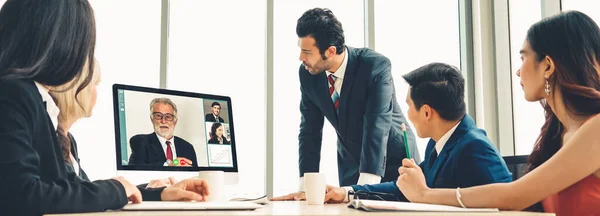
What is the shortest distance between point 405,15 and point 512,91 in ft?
2.89

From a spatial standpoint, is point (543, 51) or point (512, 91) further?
point (512, 91)

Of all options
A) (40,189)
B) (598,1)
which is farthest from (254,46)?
(40,189)

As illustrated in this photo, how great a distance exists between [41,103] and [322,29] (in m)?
1.86

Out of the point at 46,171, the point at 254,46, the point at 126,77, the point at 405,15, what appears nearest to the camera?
the point at 46,171

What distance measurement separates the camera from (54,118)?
133 centimetres

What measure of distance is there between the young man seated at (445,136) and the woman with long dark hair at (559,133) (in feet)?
0.46

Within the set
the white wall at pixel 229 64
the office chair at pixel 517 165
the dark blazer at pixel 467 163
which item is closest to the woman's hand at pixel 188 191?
the dark blazer at pixel 467 163

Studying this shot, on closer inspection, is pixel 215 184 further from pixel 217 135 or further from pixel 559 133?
pixel 559 133

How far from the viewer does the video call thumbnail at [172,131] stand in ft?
6.16

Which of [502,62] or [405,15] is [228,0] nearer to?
[405,15]

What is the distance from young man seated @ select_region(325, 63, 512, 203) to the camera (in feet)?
5.62

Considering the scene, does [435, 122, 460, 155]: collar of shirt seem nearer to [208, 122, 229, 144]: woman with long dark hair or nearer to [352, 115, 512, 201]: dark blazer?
[352, 115, 512, 201]: dark blazer

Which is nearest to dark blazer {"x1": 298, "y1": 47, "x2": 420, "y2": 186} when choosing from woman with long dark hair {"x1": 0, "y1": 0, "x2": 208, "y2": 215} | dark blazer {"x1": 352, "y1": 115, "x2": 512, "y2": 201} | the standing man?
the standing man

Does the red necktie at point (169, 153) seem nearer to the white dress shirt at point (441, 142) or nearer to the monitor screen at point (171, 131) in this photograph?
the monitor screen at point (171, 131)
